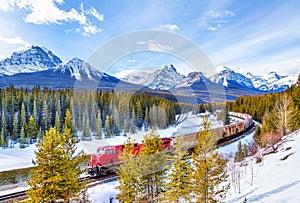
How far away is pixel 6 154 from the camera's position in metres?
36.6

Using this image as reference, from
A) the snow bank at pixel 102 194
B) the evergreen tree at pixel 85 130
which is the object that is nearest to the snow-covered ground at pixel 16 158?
the evergreen tree at pixel 85 130

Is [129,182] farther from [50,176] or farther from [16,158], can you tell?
[16,158]

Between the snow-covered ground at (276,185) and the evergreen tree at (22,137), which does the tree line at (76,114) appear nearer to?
the evergreen tree at (22,137)

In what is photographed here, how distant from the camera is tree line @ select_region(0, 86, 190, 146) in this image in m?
42.5

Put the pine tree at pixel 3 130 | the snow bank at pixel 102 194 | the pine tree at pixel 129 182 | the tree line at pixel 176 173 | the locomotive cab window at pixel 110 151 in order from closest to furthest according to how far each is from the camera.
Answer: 1. the tree line at pixel 176 173
2. the pine tree at pixel 129 182
3. the snow bank at pixel 102 194
4. the locomotive cab window at pixel 110 151
5. the pine tree at pixel 3 130

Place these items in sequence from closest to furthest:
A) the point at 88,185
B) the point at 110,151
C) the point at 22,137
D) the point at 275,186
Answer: the point at 275,186, the point at 88,185, the point at 110,151, the point at 22,137

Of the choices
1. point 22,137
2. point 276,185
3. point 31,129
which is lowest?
point 22,137

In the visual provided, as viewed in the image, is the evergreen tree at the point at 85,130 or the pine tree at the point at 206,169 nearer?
the pine tree at the point at 206,169

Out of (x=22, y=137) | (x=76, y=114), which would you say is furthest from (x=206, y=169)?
(x=76, y=114)

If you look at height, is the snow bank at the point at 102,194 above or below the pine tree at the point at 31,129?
below

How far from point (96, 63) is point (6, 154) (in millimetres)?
32216

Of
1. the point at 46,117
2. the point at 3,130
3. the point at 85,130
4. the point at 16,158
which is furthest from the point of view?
the point at 46,117

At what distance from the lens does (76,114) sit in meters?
50.2

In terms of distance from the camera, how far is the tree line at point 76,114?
42.5 metres
